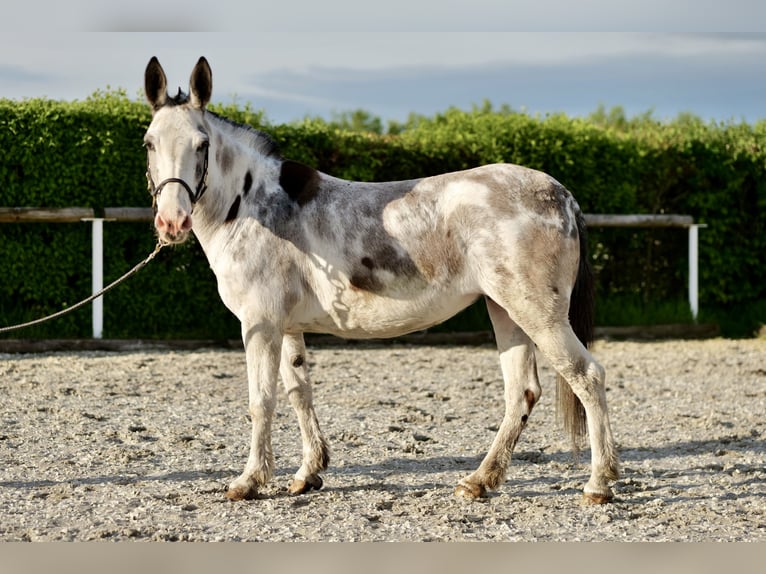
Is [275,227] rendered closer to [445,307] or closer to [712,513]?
[445,307]

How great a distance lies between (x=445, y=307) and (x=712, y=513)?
1.71 m

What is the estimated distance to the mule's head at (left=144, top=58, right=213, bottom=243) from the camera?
4668 millimetres

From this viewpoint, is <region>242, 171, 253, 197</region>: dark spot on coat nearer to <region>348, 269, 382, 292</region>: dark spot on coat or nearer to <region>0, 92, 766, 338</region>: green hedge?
<region>348, 269, 382, 292</region>: dark spot on coat

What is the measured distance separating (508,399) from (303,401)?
1.16 metres

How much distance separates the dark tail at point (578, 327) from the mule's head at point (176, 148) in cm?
212

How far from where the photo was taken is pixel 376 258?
5090 mm

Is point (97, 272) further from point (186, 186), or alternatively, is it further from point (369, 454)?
point (186, 186)

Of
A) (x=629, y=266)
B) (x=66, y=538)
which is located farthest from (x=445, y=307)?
(x=629, y=266)

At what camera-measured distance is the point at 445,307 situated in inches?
201

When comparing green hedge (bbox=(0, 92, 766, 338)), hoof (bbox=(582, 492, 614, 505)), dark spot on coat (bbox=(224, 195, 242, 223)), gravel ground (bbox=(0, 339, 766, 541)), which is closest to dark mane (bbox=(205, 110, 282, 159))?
dark spot on coat (bbox=(224, 195, 242, 223))

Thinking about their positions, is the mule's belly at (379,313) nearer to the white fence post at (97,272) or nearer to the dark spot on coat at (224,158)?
the dark spot on coat at (224,158)

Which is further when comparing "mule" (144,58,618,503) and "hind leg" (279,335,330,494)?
"hind leg" (279,335,330,494)

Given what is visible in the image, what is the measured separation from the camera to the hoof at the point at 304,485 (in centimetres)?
524

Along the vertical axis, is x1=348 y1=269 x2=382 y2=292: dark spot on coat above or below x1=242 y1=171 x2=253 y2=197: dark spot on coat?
below
